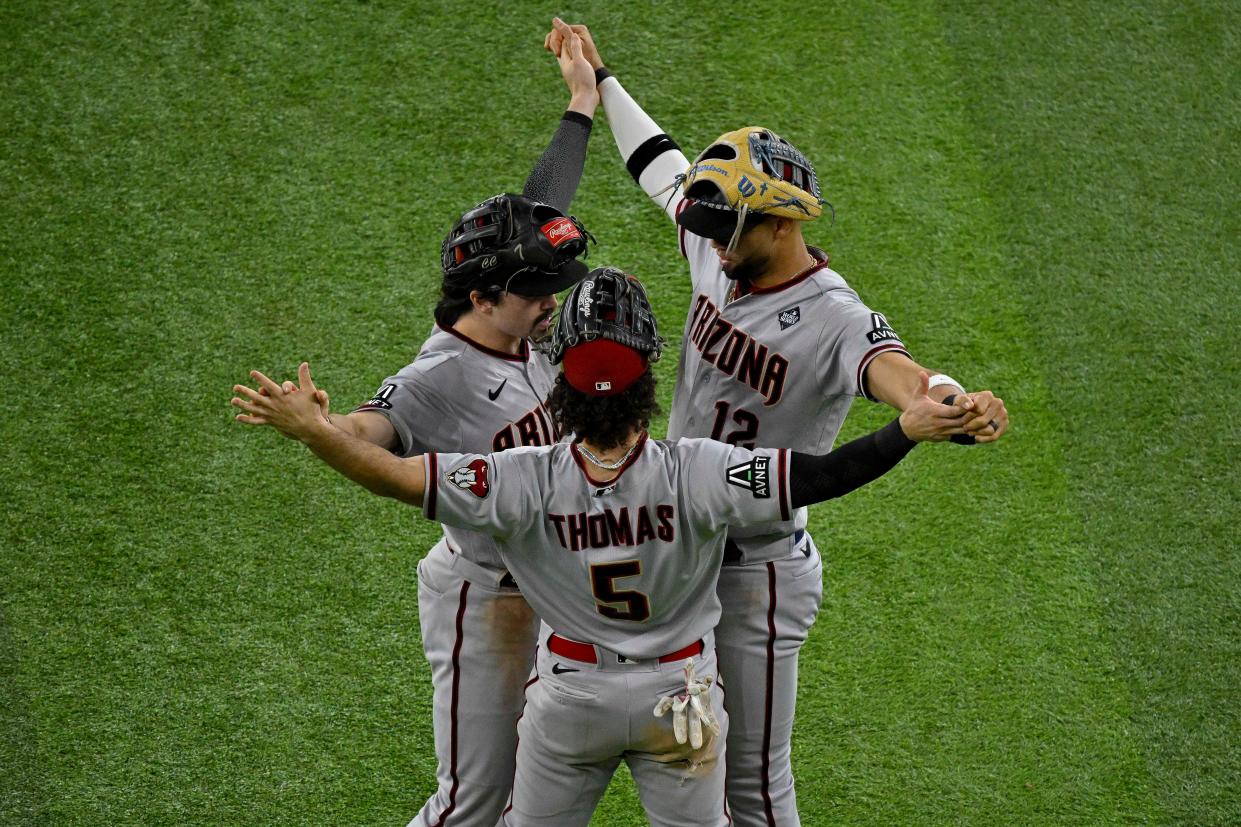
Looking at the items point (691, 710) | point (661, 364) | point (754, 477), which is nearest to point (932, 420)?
point (754, 477)

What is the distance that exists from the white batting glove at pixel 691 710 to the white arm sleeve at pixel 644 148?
1.39m

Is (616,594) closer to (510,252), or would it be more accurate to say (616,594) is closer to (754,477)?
(754,477)

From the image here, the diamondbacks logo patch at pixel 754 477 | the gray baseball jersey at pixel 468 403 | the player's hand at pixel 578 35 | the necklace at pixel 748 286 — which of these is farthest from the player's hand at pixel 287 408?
the player's hand at pixel 578 35

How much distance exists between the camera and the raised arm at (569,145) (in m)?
3.88

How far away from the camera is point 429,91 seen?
6465mm

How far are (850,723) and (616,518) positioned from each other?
1.90m

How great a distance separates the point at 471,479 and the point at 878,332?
98 cm

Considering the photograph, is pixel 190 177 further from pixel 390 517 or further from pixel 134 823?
pixel 134 823

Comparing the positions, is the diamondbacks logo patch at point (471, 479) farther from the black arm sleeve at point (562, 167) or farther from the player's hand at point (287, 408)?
the black arm sleeve at point (562, 167)

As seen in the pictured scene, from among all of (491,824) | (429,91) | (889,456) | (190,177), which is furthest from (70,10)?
(889,456)

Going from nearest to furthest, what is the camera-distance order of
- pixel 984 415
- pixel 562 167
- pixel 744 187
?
pixel 984 415 < pixel 744 187 < pixel 562 167

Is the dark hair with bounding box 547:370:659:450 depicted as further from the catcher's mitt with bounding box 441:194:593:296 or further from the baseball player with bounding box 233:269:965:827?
the catcher's mitt with bounding box 441:194:593:296

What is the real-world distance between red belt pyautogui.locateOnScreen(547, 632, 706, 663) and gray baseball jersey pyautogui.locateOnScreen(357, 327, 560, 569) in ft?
0.98

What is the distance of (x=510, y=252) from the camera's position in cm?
328
